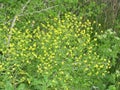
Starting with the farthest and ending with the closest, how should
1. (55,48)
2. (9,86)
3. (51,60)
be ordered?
1. (55,48)
2. (51,60)
3. (9,86)

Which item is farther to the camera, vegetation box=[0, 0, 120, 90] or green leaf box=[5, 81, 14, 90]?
vegetation box=[0, 0, 120, 90]

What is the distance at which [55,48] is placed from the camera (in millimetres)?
3537

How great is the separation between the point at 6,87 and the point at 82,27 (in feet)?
5.43

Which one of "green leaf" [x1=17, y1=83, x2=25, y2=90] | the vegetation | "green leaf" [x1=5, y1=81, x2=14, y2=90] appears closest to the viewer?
"green leaf" [x1=5, y1=81, x2=14, y2=90]

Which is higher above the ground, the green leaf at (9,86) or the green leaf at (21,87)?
the green leaf at (9,86)

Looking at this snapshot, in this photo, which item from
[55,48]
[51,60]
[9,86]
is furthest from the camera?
[55,48]

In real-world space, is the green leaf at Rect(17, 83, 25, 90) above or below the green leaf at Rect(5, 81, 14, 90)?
below

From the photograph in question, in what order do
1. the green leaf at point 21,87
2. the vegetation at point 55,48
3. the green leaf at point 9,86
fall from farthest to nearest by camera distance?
the vegetation at point 55,48, the green leaf at point 21,87, the green leaf at point 9,86

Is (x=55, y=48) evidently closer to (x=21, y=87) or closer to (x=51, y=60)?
(x=51, y=60)

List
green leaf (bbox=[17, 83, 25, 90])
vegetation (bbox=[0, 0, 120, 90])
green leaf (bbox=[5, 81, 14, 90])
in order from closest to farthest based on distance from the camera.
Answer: green leaf (bbox=[5, 81, 14, 90]) → green leaf (bbox=[17, 83, 25, 90]) → vegetation (bbox=[0, 0, 120, 90])

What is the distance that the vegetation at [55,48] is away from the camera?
3256mm

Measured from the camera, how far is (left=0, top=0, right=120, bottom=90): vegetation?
326 cm

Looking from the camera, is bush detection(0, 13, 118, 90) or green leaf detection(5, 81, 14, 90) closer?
green leaf detection(5, 81, 14, 90)

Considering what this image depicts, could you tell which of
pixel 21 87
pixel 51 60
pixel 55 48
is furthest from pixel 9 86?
pixel 55 48
